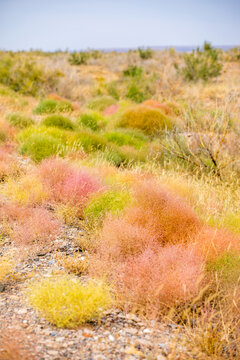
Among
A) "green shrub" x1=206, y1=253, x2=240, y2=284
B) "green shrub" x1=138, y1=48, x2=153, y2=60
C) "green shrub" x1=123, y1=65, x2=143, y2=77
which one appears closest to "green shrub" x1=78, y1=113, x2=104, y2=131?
"green shrub" x1=206, y1=253, x2=240, y2=284

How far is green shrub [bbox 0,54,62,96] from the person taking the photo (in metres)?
15.4

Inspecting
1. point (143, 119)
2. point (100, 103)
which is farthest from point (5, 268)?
point (100, 103)

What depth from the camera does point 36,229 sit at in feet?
12.7

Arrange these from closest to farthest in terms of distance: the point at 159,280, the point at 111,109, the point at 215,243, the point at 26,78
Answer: the point at 159,280 < the point at 215,243 < the point at 111,109 < the point at 26,78

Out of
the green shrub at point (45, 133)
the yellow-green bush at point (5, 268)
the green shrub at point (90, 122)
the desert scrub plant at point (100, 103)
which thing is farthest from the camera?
the desert scrub plant at point (100, 103)

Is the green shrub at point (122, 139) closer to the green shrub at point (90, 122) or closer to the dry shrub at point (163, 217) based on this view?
the green shrub at point (90, 122)

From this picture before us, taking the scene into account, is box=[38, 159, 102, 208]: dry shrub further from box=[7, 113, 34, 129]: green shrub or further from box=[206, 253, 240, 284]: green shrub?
box=[7, 113, 34, 129]: green shrub

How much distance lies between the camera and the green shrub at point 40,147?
21.9ft

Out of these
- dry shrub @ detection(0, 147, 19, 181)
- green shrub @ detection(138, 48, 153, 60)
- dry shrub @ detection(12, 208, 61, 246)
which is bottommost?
dry shrub @ detection(12, 208, 61, 246)

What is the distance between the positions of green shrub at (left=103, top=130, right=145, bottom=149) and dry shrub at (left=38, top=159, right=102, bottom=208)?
3768mm

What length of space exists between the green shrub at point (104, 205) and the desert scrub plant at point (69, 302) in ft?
4.40

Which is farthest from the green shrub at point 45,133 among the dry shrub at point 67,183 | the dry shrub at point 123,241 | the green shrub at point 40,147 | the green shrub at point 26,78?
the green shrub at point 26,78

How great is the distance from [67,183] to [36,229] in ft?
3.60

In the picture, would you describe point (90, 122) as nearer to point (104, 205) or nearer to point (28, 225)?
point (104, 205)
